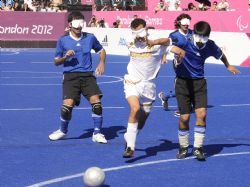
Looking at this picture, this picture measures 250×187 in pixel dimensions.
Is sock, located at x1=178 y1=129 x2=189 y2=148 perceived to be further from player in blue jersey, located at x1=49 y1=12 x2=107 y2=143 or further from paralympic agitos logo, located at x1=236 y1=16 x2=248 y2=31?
paralympic agitos logo, located at x1=236 y1=16 x2=248 y2=31

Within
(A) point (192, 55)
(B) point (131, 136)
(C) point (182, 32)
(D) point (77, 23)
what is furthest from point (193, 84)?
(D) point (77, 23)

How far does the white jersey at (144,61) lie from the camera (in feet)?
29.4

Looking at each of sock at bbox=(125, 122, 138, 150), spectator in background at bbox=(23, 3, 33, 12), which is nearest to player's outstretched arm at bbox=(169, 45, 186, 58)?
sock at bbox=(125, 122, 138, 150)

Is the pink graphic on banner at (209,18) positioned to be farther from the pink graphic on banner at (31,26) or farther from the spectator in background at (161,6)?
the pink graphic on banner at (31,26)

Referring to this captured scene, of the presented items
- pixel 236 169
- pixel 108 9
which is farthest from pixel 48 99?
pixel 108 9

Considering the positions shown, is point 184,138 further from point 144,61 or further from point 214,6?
point 214,6

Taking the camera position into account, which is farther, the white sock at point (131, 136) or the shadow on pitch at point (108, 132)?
the shadow on pitch at point (108, 132)

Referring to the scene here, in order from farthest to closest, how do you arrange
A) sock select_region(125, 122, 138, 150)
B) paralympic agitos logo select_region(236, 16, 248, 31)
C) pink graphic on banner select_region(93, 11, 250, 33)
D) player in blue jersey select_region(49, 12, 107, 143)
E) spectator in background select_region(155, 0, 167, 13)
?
spectator in background select_region(155, 0, 167, 13)
pink graphic on banner select_region(93, 11, 250, 33)
paralympic agitos logo select_region(236, 16, 248, 31)
player in blue jersey select_region(49, 12, 107, 143)
sock select_region(125, 122, 138, 150)

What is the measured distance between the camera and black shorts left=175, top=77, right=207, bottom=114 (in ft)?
29.5

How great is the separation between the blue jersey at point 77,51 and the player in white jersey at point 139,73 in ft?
4.04

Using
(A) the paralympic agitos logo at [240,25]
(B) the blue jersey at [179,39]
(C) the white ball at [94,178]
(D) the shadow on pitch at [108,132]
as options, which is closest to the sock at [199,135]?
(B) the blue jersey at [179,39]

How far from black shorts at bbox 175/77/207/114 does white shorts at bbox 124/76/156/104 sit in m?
0.40

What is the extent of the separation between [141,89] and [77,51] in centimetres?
157

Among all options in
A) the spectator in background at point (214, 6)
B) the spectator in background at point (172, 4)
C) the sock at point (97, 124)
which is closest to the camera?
the sock at point (97, 124)
